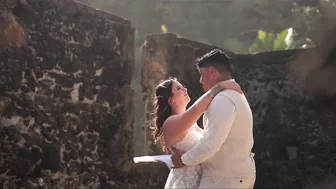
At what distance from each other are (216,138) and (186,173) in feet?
1.41

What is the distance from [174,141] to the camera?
3053mm

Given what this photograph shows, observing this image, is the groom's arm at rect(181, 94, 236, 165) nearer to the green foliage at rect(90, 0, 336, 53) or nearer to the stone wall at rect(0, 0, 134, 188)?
the stone wall at rect(0, 0, 134, 188)

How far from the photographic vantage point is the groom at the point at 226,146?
2689 millimetres

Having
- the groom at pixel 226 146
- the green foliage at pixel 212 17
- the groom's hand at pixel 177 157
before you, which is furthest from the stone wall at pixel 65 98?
the green foliage at pixel 212 17

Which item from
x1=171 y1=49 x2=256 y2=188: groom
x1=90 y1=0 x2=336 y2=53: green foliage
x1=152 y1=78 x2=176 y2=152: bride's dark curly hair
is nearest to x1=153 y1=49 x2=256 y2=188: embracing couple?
x1=171 y1=49 x2=256 y2=188: groom

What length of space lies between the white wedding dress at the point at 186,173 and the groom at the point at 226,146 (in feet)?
0.40

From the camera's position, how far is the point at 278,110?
8.38m

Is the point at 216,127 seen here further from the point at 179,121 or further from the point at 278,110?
the point at 278,110

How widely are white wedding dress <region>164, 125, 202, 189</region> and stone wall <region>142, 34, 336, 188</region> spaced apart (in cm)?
410

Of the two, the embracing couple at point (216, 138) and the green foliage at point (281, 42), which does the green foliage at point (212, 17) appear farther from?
the embracing couple at point (216, 138)

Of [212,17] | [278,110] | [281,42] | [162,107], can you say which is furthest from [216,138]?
[212,17]

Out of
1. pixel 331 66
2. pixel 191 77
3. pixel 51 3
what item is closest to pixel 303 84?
pixel 331 66

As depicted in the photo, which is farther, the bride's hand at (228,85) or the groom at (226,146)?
the bride's hand at (228,85)

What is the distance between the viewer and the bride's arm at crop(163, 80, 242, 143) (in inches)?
112
